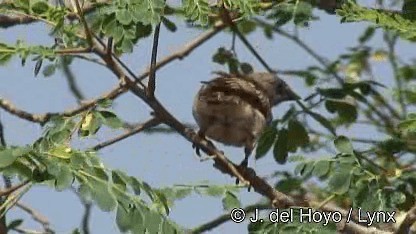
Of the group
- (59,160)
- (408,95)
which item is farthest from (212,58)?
(59,160)

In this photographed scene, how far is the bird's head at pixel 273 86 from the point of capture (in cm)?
527

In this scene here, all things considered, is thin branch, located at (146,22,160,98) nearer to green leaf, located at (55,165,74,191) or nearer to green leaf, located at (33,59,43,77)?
green leaf, located at (33,59,43,77)

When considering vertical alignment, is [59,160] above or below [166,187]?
above

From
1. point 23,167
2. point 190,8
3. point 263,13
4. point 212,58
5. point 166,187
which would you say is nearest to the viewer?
point 23,167

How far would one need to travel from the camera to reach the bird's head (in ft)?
17.3

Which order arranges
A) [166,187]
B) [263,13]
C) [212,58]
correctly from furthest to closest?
[212,58], [263,13], [166,187]

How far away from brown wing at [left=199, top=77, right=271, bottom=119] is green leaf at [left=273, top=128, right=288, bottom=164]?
364mm

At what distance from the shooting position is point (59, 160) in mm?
2867

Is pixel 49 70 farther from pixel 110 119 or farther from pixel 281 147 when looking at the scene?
pixel 281 147

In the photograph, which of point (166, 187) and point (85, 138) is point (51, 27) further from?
point (166, 187)

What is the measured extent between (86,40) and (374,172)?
1.20 meters

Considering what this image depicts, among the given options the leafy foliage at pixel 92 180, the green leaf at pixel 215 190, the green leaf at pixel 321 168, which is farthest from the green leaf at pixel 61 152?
the green leaf at pixel 321 168

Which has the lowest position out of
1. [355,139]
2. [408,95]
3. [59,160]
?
[355,139]

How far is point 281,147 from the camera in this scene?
435 cm
